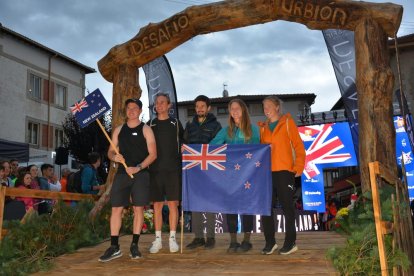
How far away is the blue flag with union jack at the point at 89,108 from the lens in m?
6.70

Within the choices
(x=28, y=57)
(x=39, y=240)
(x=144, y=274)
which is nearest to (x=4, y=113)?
(x=28, y=57)

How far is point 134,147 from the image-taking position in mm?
5566

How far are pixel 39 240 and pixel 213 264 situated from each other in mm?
2468

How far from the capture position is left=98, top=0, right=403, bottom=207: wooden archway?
21.9 feet

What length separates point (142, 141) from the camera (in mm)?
5578

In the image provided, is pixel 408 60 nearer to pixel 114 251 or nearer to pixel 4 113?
pixel 4 113

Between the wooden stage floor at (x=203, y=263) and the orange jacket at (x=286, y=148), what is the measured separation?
105 cm

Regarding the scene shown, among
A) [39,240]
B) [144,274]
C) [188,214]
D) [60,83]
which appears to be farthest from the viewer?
[60,83]

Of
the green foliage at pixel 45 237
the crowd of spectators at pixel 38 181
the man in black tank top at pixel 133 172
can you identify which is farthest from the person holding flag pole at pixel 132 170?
the crowd of spectators at pixel 38 181

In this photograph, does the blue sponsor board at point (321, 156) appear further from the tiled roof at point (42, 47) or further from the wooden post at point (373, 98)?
the tiled roof at point (42, 47)

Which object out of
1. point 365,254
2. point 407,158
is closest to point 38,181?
point 365,254

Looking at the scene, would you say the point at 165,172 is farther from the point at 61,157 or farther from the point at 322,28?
the point at 61,157

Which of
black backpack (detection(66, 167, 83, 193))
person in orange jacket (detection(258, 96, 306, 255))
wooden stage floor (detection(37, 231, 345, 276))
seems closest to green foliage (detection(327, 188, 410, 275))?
wooden stage floor (detection(37, 231, 345, 276))

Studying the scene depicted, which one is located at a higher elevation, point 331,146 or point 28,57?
point 28,57
